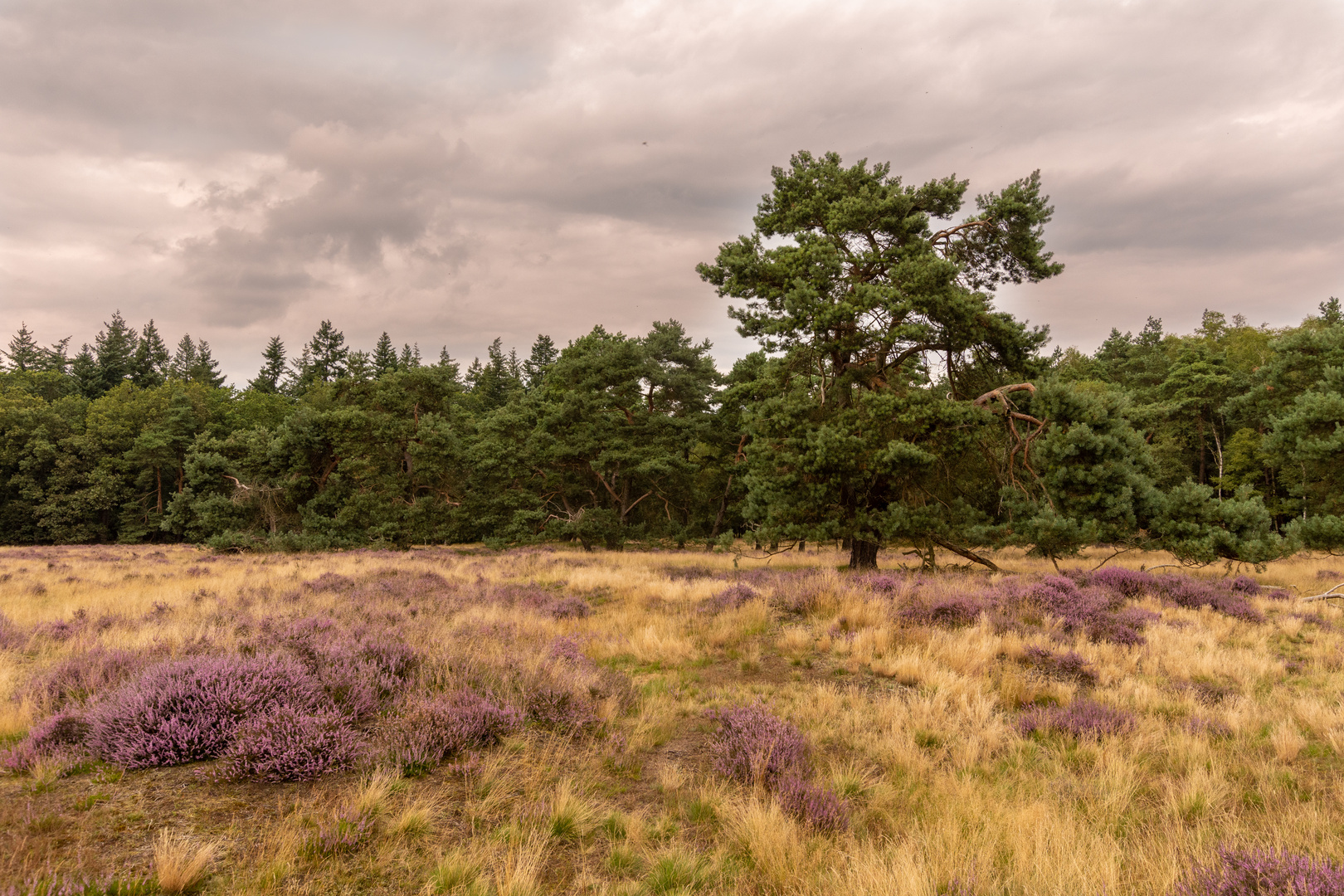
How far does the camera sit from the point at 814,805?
13.2 feet

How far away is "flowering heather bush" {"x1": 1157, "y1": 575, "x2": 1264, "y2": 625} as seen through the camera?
1095 cm

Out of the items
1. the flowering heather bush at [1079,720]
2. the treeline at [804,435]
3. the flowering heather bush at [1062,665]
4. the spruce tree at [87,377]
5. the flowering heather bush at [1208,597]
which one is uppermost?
the spruce tree at [87,377]

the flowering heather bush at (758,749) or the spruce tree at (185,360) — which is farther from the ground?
the spruce tree at (185,360)

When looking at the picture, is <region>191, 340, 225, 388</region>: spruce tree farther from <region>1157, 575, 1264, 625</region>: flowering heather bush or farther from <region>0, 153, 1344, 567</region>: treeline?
<region>1157, 575, 1264, 625</region>: flowering heather bush

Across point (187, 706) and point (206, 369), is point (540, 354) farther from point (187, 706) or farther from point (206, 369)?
point (187, 706)

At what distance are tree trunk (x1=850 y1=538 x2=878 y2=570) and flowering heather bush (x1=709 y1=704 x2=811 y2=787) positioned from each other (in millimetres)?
11713

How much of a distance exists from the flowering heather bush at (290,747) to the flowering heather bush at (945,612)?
27.5 ft

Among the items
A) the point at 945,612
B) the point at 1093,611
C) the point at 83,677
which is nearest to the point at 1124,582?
the point at 1093,611

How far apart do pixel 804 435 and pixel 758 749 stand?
1058 centimetres

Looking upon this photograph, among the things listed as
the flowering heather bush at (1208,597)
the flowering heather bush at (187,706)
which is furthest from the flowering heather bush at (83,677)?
the flowering heather bush at (1208,597)

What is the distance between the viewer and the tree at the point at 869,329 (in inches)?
540

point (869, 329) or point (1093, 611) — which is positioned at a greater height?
point (869, 329)

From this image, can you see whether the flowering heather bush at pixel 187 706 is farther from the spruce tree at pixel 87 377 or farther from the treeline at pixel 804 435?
the spruce tree at pixel 87 377

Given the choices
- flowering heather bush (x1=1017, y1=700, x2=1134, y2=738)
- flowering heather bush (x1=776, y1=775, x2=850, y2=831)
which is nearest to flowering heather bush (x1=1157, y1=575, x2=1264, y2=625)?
flowering heather bush (x1=1017, y1=700, x2=1134, y2=738)
